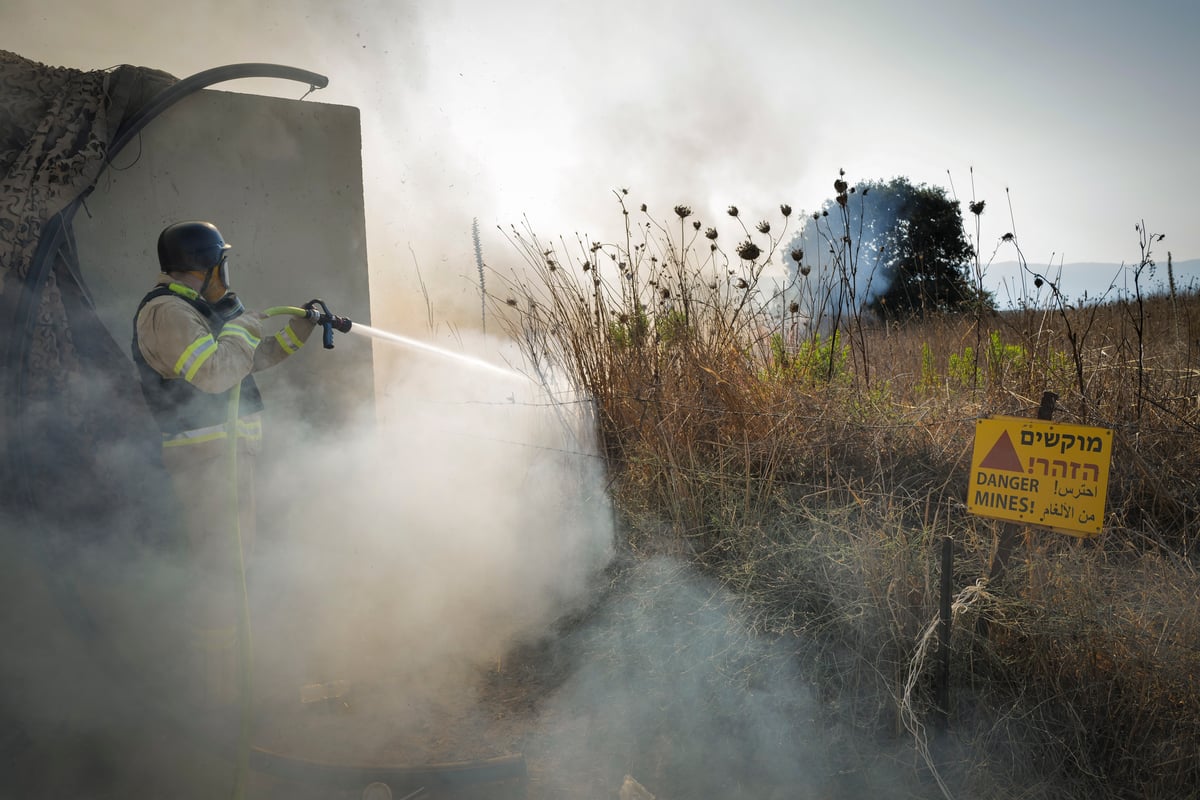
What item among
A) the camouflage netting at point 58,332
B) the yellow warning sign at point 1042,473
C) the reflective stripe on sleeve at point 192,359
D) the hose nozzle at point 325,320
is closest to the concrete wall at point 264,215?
the camouflage netting at point 58,332

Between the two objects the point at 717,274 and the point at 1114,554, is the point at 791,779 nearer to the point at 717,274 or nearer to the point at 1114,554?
the point at 1114,554

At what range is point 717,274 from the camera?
4332 millimetres

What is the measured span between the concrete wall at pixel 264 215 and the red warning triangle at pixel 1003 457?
3.16m

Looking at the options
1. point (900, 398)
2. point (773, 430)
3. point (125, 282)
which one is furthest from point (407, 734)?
point (900, 398)

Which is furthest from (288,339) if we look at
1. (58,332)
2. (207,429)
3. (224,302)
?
(58,332)

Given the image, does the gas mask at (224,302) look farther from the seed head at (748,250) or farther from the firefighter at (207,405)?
the seed head at (748,250)

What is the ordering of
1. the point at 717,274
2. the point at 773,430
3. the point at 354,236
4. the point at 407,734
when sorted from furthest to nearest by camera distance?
the point at 717,274
the point at 354,236
the point at 773,430
the point at 407,734

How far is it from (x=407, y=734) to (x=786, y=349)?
2.97m

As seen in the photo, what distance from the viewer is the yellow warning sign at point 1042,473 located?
6.68 feet

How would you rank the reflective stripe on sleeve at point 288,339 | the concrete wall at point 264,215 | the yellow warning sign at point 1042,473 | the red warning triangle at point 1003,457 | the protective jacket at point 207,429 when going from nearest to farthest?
the yellow warning sign at point 1042,473, the red warning triangle at point 1003,457, the protective jacket at point 207,429, the reflective stripe on sleeve at point 288,339, the concrete wall at point 264,215

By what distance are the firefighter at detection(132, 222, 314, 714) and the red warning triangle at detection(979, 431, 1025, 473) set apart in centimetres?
266

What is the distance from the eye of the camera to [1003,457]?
220 centimetres

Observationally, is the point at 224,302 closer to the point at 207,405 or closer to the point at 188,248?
the point at 188,248

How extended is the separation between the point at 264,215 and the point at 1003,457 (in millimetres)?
3636
